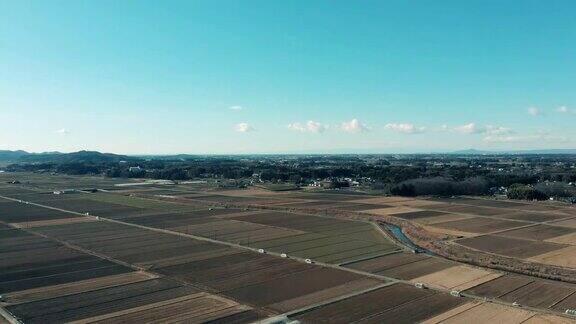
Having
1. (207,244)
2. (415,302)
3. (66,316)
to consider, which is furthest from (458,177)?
(66,316)

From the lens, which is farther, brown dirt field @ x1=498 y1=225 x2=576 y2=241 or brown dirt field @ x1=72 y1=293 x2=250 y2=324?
brown dirt field @ x1=498 y1=225 x2=576 y2=241

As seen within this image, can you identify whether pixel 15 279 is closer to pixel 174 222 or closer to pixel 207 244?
pixel 207 244

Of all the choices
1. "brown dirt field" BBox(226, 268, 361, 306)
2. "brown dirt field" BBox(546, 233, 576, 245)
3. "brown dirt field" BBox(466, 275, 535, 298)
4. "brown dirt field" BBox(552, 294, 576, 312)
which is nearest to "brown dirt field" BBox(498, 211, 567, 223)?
"brown dirt field" BBox(546, 233, 576, 245)

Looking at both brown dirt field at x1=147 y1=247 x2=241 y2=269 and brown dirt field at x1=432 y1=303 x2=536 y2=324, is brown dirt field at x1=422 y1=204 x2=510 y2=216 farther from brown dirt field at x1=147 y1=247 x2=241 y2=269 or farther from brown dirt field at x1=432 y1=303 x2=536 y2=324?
brown dirt field at x1=432 y1=303 x2=536 y2=324

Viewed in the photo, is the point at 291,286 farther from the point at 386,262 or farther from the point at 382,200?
the point at 382,200

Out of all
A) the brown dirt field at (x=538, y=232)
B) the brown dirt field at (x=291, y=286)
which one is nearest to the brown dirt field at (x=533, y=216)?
the brown dirt field at (x=538, y=232)

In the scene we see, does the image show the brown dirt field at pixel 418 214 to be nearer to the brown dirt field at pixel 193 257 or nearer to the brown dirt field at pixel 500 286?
the brown dirt field at pixel 193 257

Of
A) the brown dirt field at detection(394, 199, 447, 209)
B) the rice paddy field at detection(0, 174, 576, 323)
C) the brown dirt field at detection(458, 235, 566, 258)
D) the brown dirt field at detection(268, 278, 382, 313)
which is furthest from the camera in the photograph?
the brown dirt field at detection(394, 199, 447, 209)
